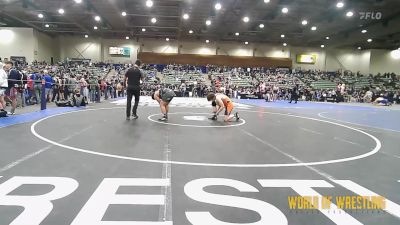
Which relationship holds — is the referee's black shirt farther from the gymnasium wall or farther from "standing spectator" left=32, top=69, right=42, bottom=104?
the gymnasium wall

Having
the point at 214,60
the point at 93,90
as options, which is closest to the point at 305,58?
the point at 214,60

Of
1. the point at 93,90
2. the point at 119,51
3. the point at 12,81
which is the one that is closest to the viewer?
the point at 12,81

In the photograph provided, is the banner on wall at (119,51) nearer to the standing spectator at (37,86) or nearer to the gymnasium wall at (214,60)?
the gymnasium wall at (214,60)

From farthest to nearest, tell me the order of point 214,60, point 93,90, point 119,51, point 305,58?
point 305,58
point 214,60
point 119,51
point 93,90

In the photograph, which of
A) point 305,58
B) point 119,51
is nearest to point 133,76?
point 119,51

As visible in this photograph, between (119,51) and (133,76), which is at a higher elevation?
(119,51)

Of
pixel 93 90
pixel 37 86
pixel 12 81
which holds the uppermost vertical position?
pixel 12 81

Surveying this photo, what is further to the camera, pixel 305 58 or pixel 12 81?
pixel 305 58

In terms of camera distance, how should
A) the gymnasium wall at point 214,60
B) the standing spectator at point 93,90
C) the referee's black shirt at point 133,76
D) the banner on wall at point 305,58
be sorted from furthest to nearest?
the banner on wall at point 305,58
the gymnasium wall at point 214,60
the standing spectator at point 93,90
the referee's black shirt at point 133,76

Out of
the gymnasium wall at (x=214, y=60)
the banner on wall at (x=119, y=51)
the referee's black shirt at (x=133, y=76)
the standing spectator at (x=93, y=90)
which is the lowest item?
the standing spectator at (x=93, y=90)

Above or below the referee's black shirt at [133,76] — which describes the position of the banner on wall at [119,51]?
above

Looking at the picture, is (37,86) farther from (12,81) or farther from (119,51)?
(119,51)

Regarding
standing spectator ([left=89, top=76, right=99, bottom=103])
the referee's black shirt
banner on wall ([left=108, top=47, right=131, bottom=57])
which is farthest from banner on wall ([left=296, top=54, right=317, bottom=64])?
the referee's black shirt

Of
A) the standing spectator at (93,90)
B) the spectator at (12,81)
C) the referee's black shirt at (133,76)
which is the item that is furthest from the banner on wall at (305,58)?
the spectator at (12,81)
